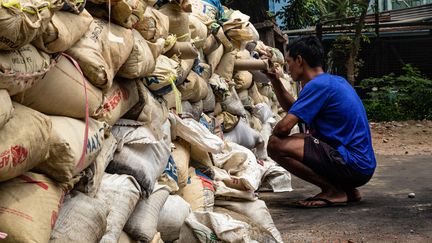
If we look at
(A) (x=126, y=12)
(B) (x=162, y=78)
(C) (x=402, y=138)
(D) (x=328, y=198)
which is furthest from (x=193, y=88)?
(C) (x=402, y=138)

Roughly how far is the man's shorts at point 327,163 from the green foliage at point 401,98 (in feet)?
31.8

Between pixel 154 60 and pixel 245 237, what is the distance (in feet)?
2.97

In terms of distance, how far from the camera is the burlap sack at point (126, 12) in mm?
3125

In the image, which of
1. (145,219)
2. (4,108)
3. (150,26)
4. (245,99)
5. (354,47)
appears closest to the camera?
(4,108)

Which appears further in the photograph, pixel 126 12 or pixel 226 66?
pixel 226 66

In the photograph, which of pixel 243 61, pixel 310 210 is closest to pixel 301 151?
pixel 310 210

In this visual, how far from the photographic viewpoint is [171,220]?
133 inches

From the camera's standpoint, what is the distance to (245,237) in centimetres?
365

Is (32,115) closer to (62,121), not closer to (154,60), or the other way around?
(62,121)

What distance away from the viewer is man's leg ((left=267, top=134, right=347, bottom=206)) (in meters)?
5.32

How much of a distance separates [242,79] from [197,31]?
2.07 m

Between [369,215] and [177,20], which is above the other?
[177,20]

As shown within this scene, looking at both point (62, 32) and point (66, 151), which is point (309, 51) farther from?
point (66, 151)

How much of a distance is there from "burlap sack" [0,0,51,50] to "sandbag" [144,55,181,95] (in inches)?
55.9
